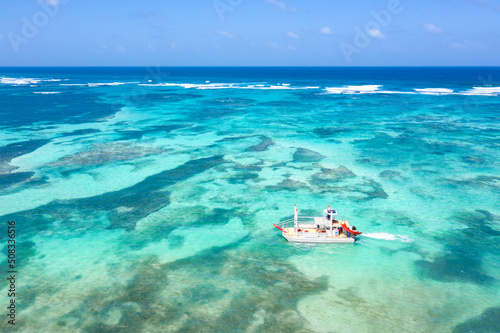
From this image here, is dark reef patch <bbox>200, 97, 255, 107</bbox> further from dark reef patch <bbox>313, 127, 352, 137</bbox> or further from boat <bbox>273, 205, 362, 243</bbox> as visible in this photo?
boat <bbox>273, 205, 362, 243</bbox>

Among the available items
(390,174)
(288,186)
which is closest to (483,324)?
(288,186)

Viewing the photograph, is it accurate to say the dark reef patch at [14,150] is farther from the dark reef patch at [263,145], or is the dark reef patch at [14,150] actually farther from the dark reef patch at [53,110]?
the dark reef patch at [263,145]

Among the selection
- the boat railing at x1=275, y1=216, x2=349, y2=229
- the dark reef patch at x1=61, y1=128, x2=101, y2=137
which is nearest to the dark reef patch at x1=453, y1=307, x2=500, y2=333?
the boat railing at x1=275, y1=216, x2=349, y2=229

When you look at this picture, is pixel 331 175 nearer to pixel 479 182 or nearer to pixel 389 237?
pixel 389 237

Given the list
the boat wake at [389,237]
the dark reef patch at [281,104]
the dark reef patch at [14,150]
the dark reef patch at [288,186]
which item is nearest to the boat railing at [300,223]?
the boat wake at [389,237]

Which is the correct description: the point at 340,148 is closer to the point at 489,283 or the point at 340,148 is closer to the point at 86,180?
the point at 489,283

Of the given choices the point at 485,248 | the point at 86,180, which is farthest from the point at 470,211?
the point at 86,180
